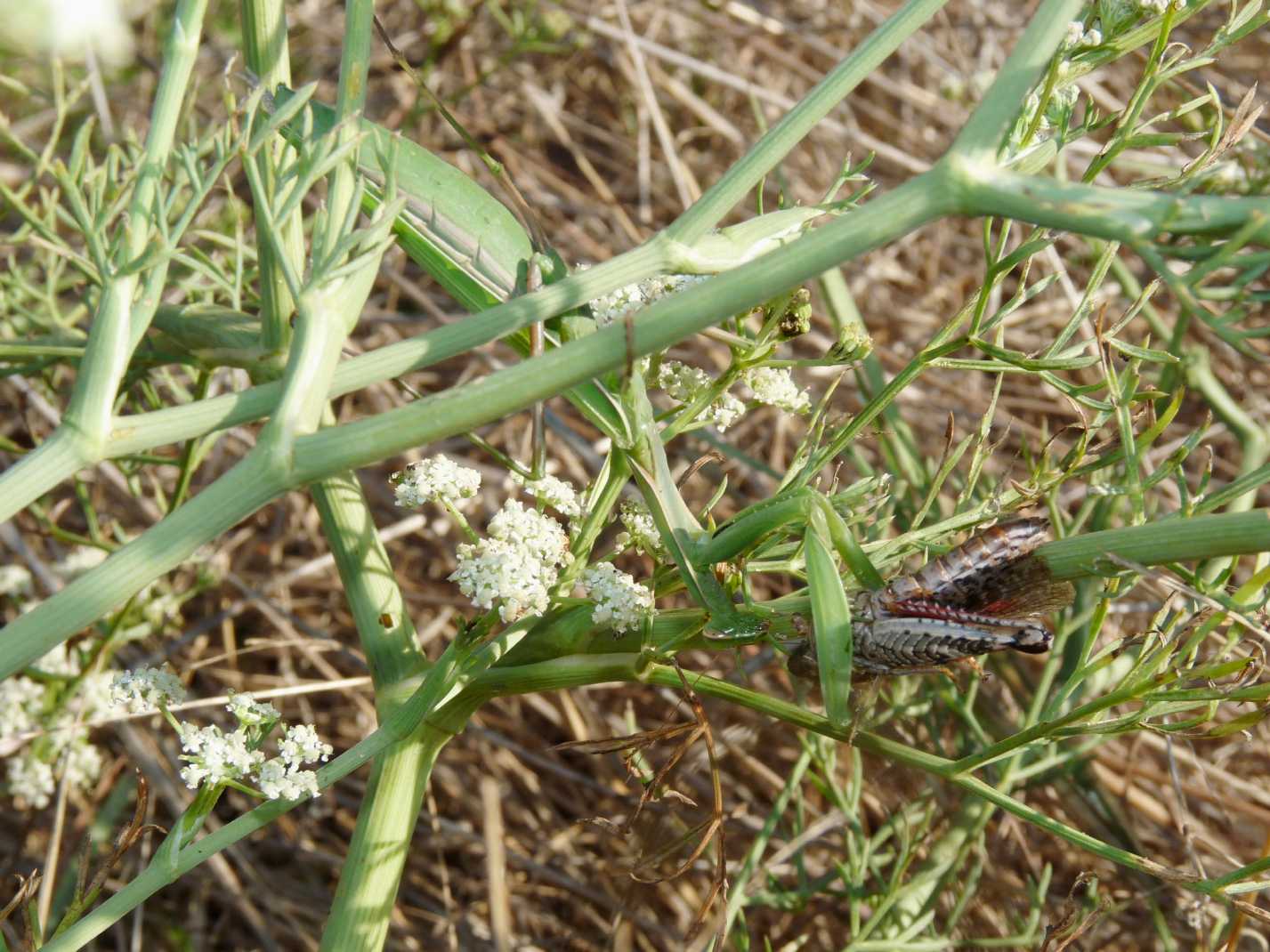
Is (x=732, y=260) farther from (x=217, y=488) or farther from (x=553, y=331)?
(x=217, y=488)

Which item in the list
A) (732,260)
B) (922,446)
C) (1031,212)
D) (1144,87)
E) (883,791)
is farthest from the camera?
(922,446)

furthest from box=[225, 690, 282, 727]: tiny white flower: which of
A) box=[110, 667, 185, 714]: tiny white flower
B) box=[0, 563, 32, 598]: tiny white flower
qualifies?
box=[0, 563, 32, 598]: tiny white flower

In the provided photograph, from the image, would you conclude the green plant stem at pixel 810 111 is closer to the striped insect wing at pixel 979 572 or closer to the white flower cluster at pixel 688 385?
the white flower cluster at pixel 688 385

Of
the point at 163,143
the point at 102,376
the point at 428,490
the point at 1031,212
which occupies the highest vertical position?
the point at 163,143

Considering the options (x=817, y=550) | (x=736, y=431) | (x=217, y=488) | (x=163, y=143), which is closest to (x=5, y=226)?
(x=736, y=431)

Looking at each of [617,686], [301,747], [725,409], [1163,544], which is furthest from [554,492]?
[617,686]

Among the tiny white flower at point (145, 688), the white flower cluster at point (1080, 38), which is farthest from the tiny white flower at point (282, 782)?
the white flower cluster at point (1080, 38)
